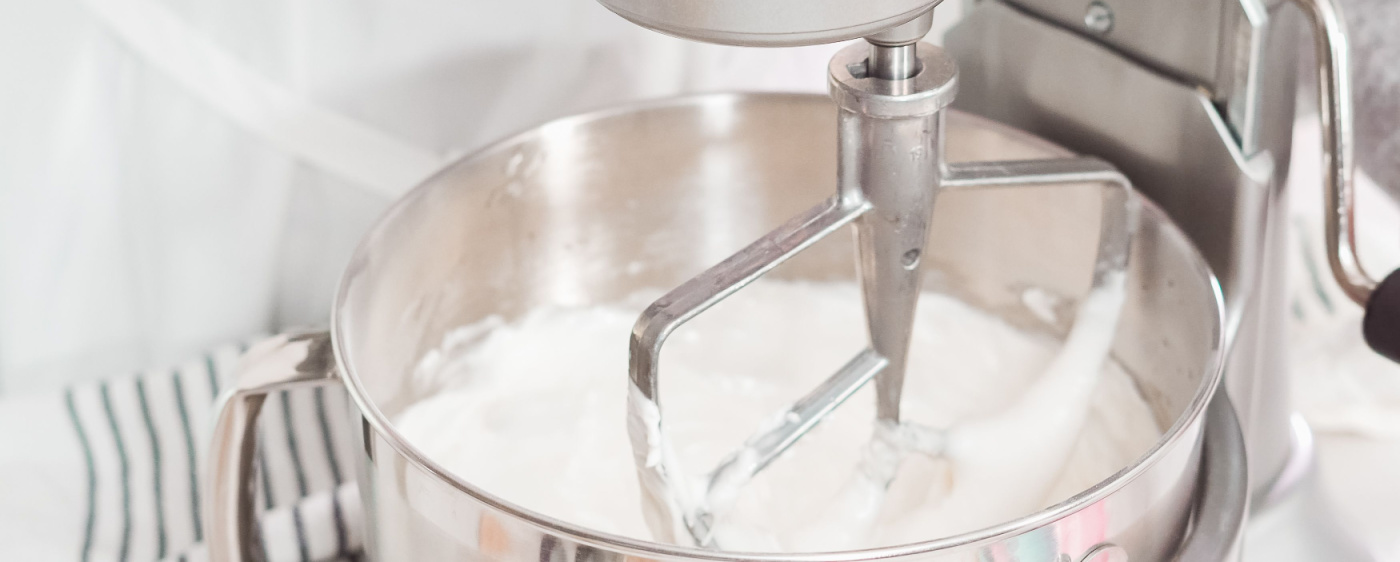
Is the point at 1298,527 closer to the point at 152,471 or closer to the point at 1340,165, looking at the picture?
the point at 1340,165

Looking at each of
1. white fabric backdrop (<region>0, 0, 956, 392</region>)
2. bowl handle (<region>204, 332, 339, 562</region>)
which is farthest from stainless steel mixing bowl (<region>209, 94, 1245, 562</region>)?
white fabric backdrop (<region>0, 0, 956, 392</region>)

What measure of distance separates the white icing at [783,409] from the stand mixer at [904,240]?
13mm

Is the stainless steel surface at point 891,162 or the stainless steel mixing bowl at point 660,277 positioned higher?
the stainless steel surface at point 891,162

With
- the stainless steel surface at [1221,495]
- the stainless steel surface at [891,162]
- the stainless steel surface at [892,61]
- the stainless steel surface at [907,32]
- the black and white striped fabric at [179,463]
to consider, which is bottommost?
the black and white striped fabric at [179,463]

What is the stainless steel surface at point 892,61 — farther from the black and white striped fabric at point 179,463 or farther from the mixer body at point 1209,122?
the black and white striped fabric at point 179,463

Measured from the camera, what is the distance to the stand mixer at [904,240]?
1.06 feet

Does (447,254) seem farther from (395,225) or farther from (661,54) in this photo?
(661,54)

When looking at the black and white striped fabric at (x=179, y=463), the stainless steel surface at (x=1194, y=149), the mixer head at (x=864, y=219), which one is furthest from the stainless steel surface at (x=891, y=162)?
the black and white striped fabric at (x=179, y=463)

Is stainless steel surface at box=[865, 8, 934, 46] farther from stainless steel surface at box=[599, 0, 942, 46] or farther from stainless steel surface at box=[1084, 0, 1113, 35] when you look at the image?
stainless steel surface at box=[1084, 0, 1113, 35]

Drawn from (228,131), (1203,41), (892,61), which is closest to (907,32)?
(892,61)

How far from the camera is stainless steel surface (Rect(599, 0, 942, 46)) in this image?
10.6 inches

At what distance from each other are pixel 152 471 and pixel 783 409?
1.03 feet

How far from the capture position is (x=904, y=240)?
0.37m

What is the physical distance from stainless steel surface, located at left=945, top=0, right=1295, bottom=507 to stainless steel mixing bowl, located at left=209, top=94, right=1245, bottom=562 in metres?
0.02
